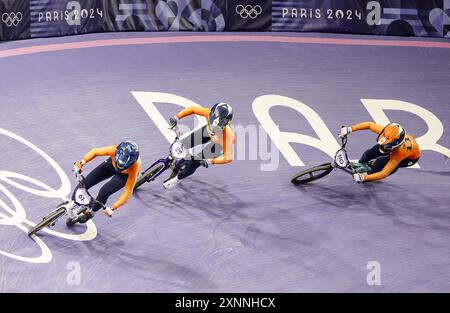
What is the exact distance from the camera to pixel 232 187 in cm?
1191

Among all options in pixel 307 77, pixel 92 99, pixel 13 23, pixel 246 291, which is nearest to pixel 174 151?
pixel 246 291

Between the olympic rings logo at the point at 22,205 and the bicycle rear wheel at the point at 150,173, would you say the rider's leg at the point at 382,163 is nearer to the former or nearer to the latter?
the bicycle rear wheel at the point at 150,173

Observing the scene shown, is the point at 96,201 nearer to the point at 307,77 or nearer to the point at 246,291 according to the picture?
the point at 246,291

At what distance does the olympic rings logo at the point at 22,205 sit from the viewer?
33.7 feet

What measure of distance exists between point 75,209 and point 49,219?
1.20ft

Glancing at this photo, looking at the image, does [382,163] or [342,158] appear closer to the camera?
[342,158]

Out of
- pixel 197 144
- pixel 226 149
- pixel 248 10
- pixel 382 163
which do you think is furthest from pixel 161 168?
pixel 248 10

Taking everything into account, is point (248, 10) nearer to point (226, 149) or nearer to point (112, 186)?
point (226, 149)

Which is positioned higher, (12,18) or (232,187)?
(12,18)

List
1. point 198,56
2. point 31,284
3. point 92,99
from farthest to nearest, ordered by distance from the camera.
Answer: point 198,56 < point 92,99 < point 31,284

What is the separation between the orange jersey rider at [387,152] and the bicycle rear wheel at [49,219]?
3.98m

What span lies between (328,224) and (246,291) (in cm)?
196

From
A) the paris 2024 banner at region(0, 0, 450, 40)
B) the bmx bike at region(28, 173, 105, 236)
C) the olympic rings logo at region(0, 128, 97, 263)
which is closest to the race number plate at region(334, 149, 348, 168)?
the bmx bike at region(28, 173, 105, 236)

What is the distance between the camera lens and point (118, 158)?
9.95 meters
